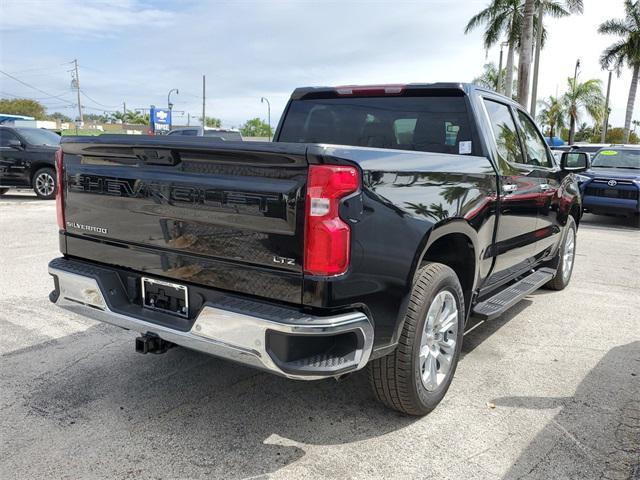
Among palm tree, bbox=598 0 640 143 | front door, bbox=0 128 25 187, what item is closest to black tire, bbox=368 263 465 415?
front door, bbox=0 128 25 187

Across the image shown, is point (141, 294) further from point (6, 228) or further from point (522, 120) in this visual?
point (6, 228)

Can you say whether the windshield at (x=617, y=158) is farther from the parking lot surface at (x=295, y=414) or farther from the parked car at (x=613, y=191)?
the parking lot surface at (x=295, y=414)

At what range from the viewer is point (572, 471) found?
→ 2699mm

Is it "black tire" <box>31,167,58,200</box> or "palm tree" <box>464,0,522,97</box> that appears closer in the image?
"black tire" <box>31,167,58,200</box>

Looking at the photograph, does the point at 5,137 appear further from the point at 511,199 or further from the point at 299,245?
the point at 299,245

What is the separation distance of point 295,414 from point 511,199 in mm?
2225

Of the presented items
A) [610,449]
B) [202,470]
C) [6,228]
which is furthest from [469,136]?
[6,228]

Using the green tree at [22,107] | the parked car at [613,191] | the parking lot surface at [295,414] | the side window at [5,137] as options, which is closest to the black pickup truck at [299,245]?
the parking lot surface at [295,414]

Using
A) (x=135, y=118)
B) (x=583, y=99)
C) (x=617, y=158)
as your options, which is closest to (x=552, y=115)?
(x=583, y=99)

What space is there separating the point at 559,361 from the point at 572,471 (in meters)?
1.57

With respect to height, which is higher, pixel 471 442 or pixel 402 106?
pixel 402 106

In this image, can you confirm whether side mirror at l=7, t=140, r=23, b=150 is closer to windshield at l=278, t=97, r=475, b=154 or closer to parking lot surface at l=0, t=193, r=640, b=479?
parking lot surface at l=0, t=193, r=640, b=479

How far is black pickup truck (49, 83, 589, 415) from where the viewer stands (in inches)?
95.7

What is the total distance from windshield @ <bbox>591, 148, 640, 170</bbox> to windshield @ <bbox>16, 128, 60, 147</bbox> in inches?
512
